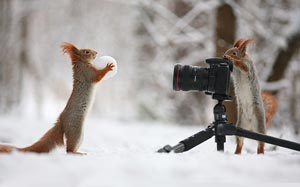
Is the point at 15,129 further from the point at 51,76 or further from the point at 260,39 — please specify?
the point at 51,76

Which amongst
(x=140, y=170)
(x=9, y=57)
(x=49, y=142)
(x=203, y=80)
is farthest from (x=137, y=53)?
(x=140, y=170)

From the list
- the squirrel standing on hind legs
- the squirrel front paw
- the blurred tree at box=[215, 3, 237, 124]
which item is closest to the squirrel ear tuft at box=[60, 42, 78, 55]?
the squirrel standing on hind legs

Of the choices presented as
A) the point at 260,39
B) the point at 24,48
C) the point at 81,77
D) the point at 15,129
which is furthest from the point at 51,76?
the point at 81,77

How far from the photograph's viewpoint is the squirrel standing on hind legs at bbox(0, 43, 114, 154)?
1.34 meters

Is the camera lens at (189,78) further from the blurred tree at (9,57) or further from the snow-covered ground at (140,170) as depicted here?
the blurred tree at (9,57)

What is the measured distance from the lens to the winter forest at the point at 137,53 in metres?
3.99

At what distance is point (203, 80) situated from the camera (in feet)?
4.78

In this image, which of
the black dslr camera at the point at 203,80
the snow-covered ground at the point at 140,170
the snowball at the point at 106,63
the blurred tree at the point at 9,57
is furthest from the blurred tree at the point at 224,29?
the blurred tree at the point at 9,57

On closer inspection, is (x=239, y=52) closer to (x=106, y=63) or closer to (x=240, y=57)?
(x=240, y=57)

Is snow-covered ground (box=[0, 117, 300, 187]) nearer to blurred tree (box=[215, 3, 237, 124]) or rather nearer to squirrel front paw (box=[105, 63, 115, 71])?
squirrel front paw (box=[105, 63, 115, 71])

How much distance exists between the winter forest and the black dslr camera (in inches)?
66.3

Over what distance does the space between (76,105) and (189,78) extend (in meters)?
0.39

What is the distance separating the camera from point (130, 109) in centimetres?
703

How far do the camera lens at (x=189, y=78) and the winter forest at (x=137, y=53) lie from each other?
168 cm
